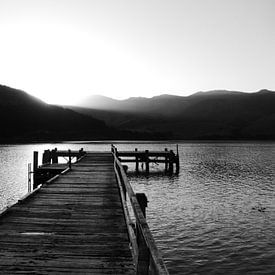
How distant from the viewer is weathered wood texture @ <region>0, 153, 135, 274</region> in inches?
238

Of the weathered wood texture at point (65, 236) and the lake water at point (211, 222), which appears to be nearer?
the weathered wood texture at point (65, 236)

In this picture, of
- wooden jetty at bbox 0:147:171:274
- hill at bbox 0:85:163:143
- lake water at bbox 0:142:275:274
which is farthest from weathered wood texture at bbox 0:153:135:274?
hill at bbox 0:85:163:143

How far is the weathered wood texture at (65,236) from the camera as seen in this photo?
604cm

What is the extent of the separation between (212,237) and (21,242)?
10373 millimetres

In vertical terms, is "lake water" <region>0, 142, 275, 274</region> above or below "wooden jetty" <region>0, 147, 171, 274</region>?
below

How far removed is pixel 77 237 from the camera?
25.3 feet

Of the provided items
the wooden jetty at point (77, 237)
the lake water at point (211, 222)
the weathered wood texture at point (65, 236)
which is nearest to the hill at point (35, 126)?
the lake water at point (211, 222)

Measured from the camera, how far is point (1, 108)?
182 metres

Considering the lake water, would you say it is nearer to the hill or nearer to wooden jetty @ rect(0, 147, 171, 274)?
wooden jetty @ rect(0, 147, 171, 274)

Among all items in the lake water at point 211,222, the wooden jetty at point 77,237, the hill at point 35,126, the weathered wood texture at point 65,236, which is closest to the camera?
the wooden jetty at point 77,237

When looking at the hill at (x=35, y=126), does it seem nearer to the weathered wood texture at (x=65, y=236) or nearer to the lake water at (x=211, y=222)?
the lake water at (x=211, y=222)

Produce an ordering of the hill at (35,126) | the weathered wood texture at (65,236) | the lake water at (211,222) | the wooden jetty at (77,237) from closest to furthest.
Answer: the wooden jetty at (77,237) → the weathered wood texture at (65,236) → the lake water at (211,222) → the hill at (35,126)

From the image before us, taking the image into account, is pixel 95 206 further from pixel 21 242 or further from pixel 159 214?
pixel 159 214

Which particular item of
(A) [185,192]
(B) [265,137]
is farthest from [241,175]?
(B) [265,137]
